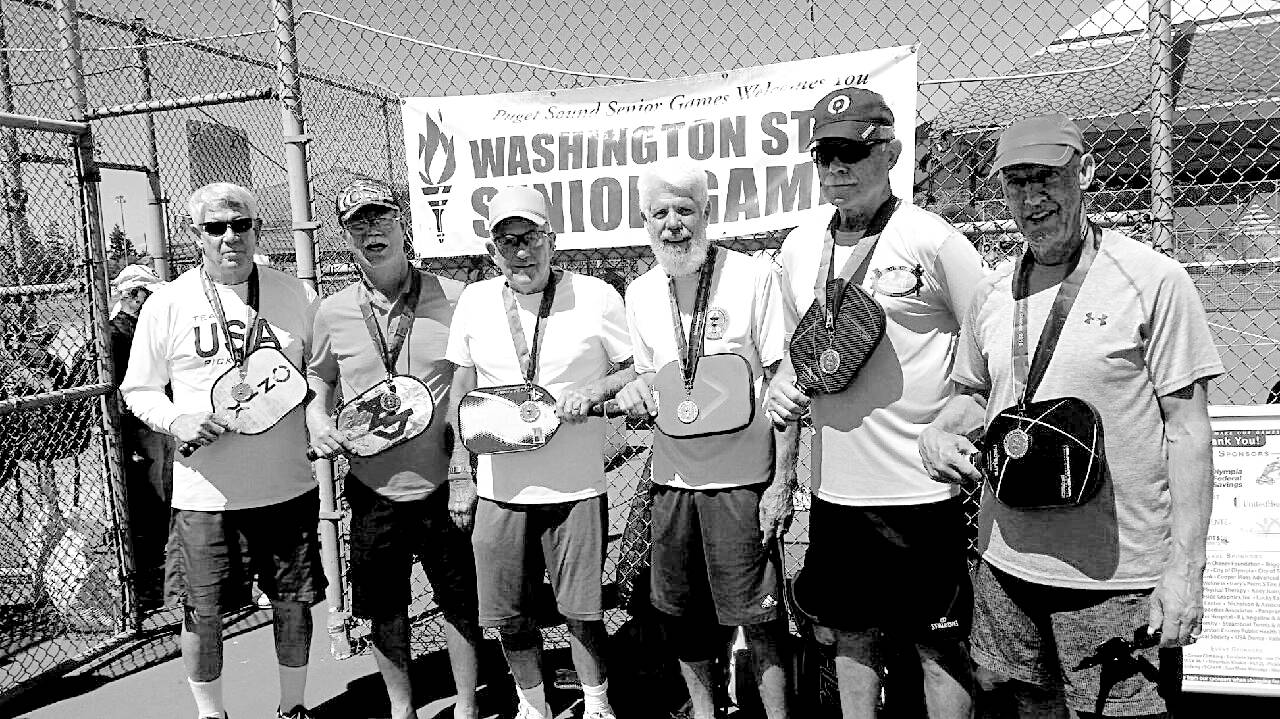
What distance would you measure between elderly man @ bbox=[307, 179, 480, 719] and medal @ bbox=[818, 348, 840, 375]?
1.53 meters

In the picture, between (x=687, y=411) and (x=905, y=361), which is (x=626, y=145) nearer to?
(x=687, y=411)

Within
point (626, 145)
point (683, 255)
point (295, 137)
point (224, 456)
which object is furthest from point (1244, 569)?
point (295, 137)

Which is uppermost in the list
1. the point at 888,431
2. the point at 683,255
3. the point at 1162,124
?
the point at 1162,124

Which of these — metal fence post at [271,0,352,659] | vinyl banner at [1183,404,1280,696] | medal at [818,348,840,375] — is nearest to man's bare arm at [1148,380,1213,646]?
medal at [818,348,840,375]

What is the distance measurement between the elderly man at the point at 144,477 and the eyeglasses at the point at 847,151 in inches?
181

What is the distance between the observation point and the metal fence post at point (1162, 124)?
3508 millimetres

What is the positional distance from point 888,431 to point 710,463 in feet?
2.21

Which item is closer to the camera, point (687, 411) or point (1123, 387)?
point (1123, 387)

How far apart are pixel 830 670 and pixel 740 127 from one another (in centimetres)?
251

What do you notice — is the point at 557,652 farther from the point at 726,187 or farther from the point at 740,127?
the point at 740,127

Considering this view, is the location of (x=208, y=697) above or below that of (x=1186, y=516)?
below

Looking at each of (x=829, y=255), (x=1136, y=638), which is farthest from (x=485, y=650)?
(x=1136, y=638)

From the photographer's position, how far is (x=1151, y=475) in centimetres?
234

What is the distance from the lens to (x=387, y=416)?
3479 millimetres
